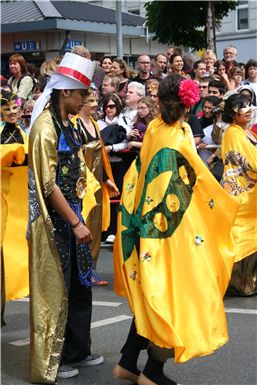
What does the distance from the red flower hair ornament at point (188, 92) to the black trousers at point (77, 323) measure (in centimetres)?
129

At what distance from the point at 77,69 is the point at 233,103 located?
7.73ft

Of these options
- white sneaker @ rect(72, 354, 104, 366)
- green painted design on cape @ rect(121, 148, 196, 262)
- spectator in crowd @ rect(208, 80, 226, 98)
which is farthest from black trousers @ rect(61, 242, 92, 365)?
spectator in crowd @ rect(208, 80, 226, 98)

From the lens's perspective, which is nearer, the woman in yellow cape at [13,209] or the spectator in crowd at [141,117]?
the woman in yellow cape at [13,209]

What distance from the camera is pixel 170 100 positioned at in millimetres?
4484

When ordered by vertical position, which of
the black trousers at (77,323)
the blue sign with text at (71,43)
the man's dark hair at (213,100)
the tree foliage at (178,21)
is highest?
the tree foliage at (178,21)

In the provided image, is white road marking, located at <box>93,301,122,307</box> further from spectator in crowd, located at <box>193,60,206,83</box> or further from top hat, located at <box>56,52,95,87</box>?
spectator in crowd, located at <box>193,60,206,83</box>

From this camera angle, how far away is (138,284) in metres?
4.46

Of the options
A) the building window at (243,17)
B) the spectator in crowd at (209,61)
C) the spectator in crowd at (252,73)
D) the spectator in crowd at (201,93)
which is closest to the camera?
the spectator in crowd at (201,93)

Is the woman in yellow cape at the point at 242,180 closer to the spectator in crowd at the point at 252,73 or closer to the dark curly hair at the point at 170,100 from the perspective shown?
the dark curly hair at the point at 170,100

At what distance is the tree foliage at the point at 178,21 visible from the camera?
24672 millimetres

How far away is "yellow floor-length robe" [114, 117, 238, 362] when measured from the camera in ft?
14.1

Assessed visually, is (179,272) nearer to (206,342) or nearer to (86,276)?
(206,342)

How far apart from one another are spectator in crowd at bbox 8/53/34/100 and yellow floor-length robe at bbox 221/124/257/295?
16.8ft

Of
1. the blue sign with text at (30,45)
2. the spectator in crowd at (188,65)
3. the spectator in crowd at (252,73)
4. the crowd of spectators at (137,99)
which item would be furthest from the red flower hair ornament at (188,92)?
the blue sign with text at (30,45)
